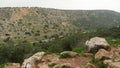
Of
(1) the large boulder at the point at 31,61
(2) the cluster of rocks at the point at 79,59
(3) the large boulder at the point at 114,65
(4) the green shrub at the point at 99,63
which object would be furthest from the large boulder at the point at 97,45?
(3) the large boulder at the point at 114,65

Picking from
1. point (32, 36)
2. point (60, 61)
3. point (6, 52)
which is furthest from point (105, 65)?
point (32, 36)

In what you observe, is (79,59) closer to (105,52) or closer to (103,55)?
(105,52)

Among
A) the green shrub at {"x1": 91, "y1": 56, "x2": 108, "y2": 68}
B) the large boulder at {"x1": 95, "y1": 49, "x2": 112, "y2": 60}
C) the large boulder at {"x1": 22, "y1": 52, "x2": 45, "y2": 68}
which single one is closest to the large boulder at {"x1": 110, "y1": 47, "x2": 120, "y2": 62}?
the large boulder at {"x1": 95, "y1": 49, "x2": 112, "y2": 60}

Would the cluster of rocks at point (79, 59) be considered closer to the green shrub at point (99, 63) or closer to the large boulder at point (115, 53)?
the large boulder at point (115, 53)

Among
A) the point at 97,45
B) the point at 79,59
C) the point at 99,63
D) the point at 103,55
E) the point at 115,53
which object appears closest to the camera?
the point at 99,63

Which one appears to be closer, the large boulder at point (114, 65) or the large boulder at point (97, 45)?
the large boulder at point (114, 65)

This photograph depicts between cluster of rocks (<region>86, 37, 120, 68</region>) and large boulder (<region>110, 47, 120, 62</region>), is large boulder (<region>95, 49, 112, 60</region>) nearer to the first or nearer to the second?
cluster of rocks (<region>86, 37, 120, 68</region>)

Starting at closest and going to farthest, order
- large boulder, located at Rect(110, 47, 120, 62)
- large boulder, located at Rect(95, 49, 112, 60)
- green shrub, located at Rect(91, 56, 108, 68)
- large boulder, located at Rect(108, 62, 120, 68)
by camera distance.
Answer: large boulder, located at Rect(108, 62, 120, 68)
green shrub, located at Rect(91, 56, 108, 68)
large boulder, located at Rect(110, 47, 120, 62)
large boulder, located at Rect(95, 49, 112, 60)

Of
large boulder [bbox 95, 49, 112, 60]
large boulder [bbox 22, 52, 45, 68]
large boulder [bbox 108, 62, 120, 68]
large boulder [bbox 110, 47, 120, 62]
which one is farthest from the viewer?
large boulder [bbox 22, 52, 45, 68]

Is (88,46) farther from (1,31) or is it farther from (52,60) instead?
(1,31)

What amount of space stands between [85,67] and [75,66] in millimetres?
1404

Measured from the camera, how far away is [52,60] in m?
25.4

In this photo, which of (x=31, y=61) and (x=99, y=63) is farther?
(x=31, y=61)

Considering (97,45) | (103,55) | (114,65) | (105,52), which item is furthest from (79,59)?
(114,65)
